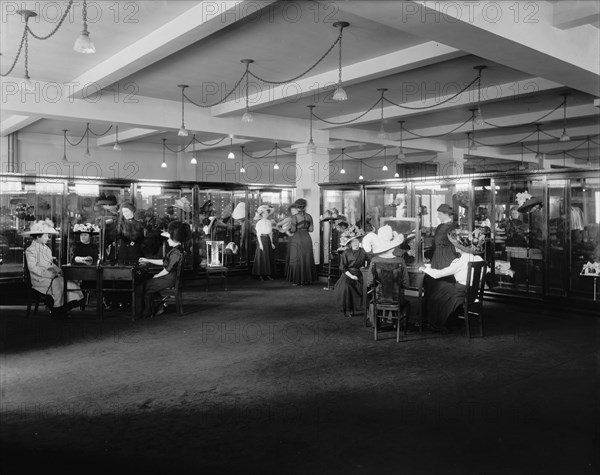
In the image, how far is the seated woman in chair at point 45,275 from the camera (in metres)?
7.81

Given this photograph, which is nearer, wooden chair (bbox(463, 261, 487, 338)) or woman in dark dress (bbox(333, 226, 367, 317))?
wooden chair (bbox(463, 261, 487, 338))

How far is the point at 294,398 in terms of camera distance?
182 inches

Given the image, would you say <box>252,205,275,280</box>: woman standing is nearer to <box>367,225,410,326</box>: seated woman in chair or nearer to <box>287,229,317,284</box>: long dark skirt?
<box>287,229,317,284</box>: long dark skirt

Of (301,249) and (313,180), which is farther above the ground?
(313,180)

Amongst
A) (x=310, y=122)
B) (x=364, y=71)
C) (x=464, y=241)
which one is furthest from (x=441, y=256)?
(x=310, y=122)

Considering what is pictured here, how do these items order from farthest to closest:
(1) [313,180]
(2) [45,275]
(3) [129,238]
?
(1) [313,180] → (3) [129,238] → (2) [45,275]

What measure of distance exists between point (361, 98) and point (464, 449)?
8199 mm

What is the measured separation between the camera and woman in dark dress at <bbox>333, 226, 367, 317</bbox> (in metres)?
8.05

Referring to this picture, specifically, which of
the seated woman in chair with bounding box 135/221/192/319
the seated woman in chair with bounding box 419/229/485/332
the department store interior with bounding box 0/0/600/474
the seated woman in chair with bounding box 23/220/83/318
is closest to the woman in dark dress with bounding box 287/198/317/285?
the department store interior with bounding box 0/0/600/474

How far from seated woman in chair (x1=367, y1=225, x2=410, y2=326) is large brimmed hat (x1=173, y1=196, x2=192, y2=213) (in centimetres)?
567

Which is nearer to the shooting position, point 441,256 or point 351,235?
point 441,256

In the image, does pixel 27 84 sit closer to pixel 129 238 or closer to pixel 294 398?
pixel 129 238

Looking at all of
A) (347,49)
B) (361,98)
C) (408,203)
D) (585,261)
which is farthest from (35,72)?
(585,261)

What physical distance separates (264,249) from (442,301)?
5.98 metres
